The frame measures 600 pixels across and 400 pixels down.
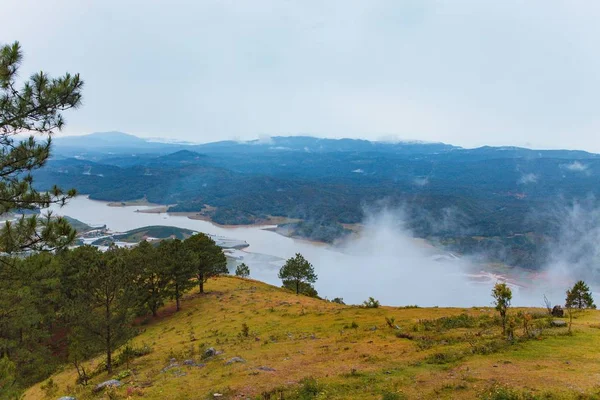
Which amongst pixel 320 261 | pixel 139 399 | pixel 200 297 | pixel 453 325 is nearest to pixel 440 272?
pixel 320 261

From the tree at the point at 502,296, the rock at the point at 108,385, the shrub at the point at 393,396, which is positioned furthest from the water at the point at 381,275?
the shrub at the point at 393,396

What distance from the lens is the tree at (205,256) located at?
4184 cm

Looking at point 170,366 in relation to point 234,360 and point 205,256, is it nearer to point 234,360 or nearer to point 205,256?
point 234,360

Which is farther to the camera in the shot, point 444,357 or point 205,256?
point 205,256

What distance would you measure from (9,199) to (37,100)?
3.30 m

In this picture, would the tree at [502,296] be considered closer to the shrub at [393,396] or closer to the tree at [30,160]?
the shrub at [393,396]

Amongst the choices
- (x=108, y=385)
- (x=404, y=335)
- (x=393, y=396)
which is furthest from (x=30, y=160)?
(x=404, y=335)

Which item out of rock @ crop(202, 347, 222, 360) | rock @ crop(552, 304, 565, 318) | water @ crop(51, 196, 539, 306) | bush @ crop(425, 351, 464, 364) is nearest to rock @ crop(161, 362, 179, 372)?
rock @ crop(202, 347, 222, 360)

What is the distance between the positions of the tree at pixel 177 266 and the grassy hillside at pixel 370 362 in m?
10.0

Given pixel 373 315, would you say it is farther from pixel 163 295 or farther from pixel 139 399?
pixel 163 295

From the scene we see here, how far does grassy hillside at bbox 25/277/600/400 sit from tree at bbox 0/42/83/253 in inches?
277

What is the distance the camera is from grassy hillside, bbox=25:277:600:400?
11.0 meters

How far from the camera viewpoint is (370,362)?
48.4ft

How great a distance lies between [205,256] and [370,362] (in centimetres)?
3071
